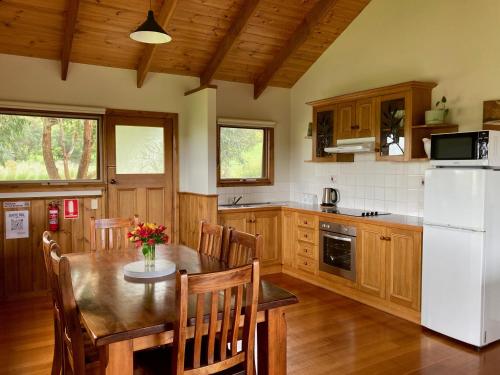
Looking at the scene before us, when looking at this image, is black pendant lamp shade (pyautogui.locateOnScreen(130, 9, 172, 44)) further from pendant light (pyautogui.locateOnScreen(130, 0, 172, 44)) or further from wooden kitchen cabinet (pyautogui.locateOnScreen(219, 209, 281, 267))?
wooden kitchen cabinet (pyautogui.locateOnScreen(219, 209, 281, 267))

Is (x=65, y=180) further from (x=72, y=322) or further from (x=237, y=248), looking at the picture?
(x=72, y=322)

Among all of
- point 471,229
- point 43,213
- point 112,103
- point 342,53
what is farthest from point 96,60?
point 471,229

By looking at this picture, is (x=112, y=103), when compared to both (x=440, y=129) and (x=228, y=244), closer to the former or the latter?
(x=228, y=244)

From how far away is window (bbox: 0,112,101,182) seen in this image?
442cm

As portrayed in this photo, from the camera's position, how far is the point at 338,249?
4.51 m

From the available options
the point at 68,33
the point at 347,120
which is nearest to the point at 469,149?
the point at 347,120

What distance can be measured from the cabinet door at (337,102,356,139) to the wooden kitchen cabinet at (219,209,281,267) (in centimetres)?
127

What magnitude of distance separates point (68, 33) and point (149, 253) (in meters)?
2.67

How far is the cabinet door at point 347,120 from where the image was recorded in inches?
183

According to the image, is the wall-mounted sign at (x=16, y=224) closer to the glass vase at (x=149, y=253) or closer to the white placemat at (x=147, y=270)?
the white placemat at (x=147, y=270)

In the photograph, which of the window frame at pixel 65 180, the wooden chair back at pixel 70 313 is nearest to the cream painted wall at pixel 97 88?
the window frame at pixel 65 180

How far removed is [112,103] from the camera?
15.9 ft

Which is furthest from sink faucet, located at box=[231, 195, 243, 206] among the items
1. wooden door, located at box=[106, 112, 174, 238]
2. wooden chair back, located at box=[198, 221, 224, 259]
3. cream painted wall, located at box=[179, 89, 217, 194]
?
wooden chair back, located at box=[198, 221, 224, 259]

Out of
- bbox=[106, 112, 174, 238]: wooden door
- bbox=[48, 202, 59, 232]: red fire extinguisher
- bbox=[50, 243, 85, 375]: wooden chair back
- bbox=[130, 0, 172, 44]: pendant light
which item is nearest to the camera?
bbox=[50, 243, 85, 375]: wooden chair back
